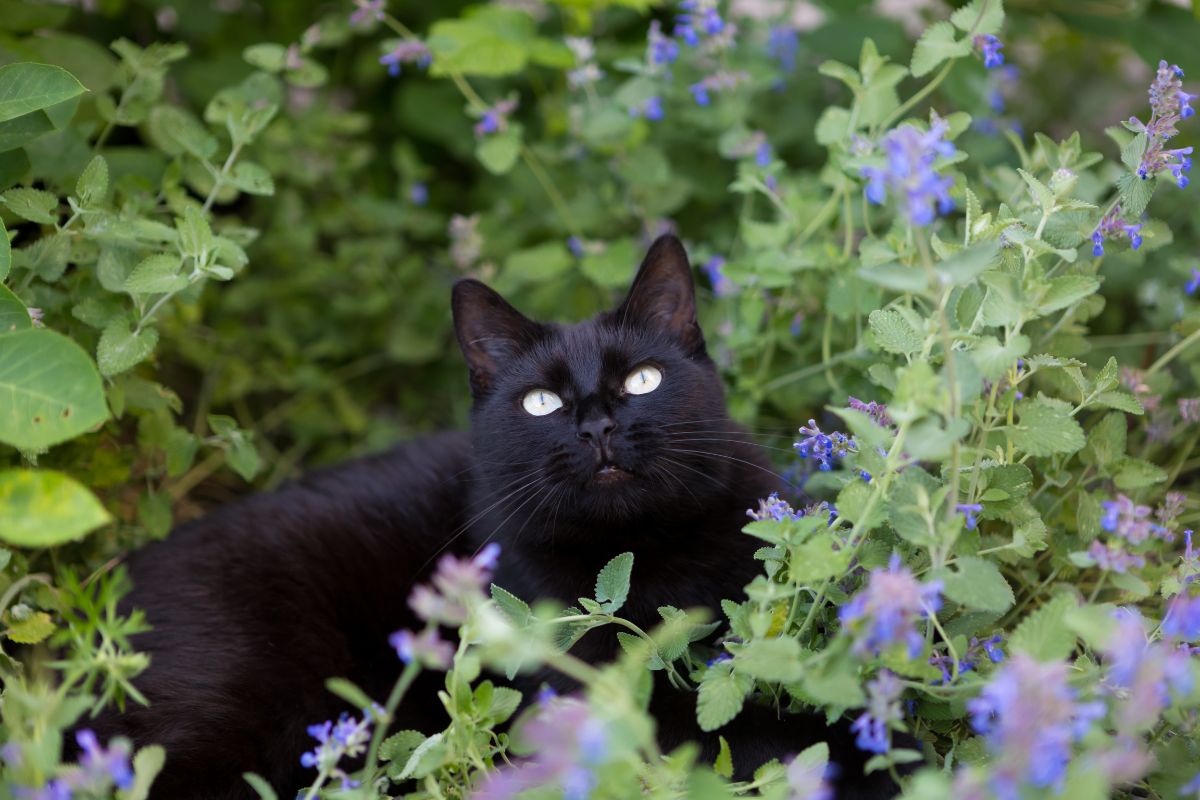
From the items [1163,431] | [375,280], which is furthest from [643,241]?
[1163,431]

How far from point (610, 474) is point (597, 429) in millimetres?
72

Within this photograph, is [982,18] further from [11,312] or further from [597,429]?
[11,312]

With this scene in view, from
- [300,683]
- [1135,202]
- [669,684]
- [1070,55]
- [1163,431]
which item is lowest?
[300,683]

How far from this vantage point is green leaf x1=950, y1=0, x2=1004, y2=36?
160 centimetres

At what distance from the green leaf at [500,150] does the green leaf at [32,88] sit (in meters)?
0.87

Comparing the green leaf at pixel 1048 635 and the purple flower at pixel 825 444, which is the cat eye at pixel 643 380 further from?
the green leaf at pixel 1048 635

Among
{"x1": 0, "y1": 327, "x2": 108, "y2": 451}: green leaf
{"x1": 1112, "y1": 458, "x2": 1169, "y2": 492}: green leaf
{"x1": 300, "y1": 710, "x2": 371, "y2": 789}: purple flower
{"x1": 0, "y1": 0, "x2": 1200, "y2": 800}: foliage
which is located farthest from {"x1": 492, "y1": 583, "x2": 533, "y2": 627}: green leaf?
{"x1": 1112, "y1": 458, "x2": 1169, "y2": 492}: green leaf

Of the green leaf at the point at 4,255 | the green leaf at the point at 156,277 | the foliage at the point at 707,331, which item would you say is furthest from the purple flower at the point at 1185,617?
the green leaf at the point at 4,255

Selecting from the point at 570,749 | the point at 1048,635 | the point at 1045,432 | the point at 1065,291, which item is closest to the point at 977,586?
the point at 1048,635

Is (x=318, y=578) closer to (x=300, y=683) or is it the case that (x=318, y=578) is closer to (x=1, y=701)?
(x=300, y=683)

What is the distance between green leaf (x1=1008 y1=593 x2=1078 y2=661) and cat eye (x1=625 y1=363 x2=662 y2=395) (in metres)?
A: 0.74

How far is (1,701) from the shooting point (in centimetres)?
128

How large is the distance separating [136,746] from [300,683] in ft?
0.91

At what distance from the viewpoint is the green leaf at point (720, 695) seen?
1.20m
